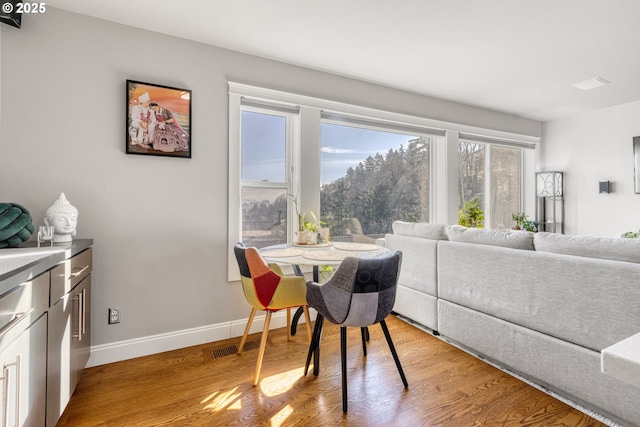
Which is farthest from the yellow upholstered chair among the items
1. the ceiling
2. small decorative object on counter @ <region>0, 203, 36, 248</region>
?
the ceiling

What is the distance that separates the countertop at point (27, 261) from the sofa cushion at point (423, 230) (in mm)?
2469

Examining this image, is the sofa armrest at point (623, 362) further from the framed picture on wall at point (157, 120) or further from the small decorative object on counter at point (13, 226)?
the framed picture on wall at point (157, 120)

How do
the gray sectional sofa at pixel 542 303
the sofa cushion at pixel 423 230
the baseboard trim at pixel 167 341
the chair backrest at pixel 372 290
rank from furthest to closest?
the sofa cushion at pixel 423 230 → the baseboard trim at pixel 167 341 → the chair backrest at pixel 372 290 → the gray sectional sofa at pixel 542 303

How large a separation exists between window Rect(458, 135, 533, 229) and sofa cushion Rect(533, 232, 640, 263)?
7.41 ft

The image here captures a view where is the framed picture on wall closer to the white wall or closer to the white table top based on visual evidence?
the white table top

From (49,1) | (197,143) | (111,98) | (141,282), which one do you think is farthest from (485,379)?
(49,1)

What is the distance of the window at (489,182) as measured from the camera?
430 cm

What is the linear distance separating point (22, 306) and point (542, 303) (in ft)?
8.19

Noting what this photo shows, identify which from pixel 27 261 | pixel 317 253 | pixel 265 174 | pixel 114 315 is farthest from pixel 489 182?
pixel 27 261

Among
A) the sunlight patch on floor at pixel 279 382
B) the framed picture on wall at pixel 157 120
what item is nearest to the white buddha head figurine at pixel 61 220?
the framed picture on wall at pixel 157 120

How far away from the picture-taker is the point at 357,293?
1.71m

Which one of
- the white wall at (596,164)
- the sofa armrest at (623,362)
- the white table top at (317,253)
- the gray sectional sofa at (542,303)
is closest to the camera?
the sofa armrest at (623,362)

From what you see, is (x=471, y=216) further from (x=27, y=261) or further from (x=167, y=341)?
(x=27, y=261)

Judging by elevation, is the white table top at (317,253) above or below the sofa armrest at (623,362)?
below
